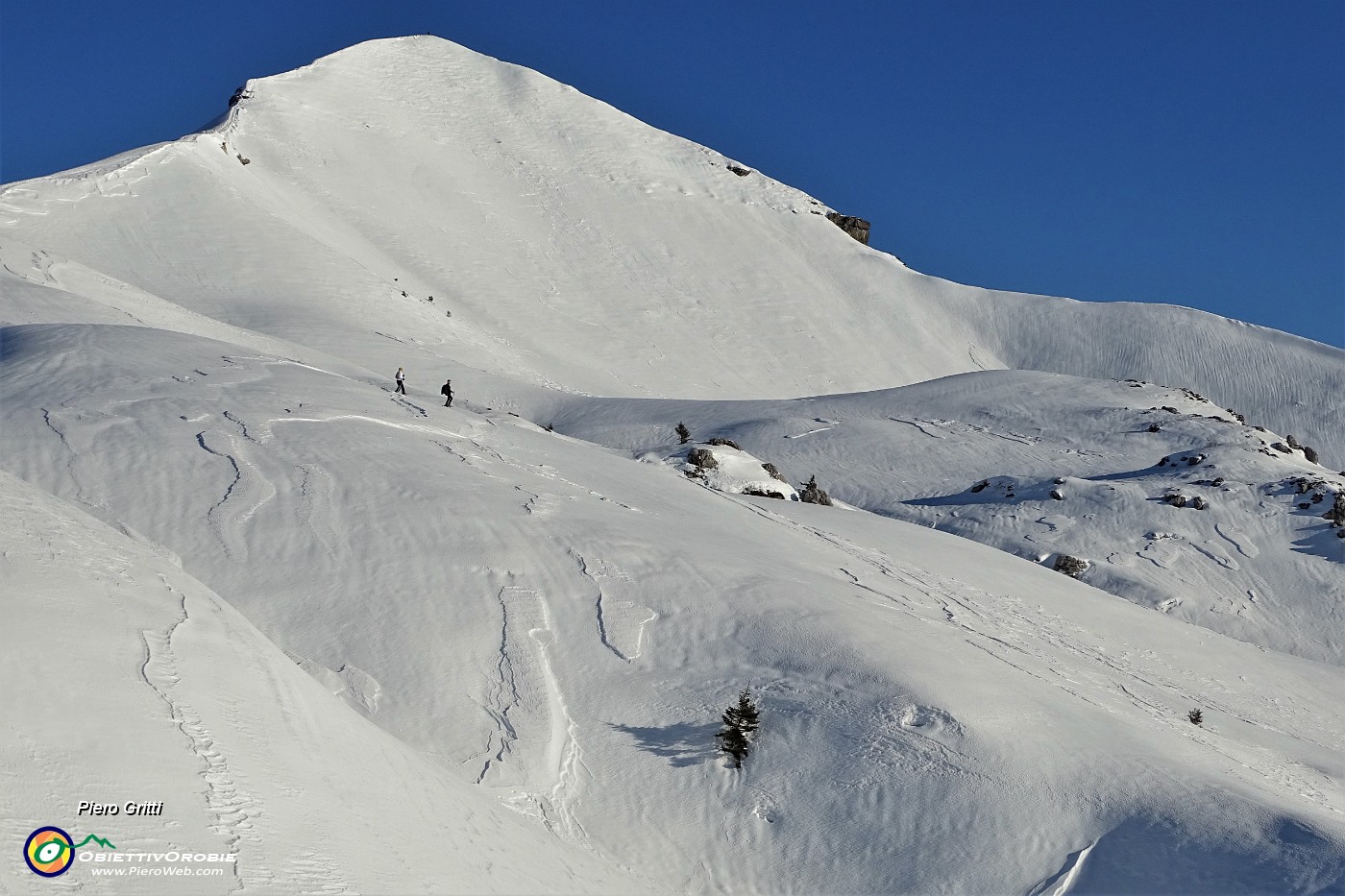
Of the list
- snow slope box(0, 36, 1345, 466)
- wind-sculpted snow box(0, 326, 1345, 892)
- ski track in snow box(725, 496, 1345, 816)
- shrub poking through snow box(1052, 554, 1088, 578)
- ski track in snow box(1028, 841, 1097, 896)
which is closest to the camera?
wind-sculpted snow box(0, 326, 1345, 892)

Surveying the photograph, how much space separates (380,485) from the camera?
48.4 ft

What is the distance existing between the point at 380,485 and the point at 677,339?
35272 mm

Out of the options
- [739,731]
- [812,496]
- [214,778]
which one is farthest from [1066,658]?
[214,778]

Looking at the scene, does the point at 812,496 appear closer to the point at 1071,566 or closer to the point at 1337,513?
the point at 1071,566

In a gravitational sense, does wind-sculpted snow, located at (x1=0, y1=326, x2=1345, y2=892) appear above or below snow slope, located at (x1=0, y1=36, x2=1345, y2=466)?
below

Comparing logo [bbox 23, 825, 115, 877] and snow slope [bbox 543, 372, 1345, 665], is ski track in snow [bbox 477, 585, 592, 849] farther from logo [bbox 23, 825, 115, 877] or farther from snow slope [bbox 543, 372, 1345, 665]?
snow slope [bbox 543, 372, 1345, 665]

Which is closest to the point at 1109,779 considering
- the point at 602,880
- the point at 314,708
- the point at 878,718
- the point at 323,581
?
the point at 878,718

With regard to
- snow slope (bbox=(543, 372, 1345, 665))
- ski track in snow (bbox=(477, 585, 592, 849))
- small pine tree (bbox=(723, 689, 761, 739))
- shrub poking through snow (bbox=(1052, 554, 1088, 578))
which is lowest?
ski track in snow (bbox=(477, 585, 592, 849))

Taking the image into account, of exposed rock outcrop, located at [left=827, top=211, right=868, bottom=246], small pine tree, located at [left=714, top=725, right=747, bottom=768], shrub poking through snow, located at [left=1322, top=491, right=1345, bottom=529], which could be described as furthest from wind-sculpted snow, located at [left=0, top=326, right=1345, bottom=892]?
exposed rock outcrop, located at [left=827, top=211, right=868, bottom=246]

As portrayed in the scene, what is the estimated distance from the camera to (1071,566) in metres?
23.1

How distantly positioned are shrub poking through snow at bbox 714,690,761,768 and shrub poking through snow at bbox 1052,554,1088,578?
43.7 feet

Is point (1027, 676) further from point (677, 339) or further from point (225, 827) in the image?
point (677, 339)

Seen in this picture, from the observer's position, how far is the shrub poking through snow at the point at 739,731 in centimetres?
1098

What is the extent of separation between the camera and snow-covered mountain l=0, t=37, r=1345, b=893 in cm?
843
